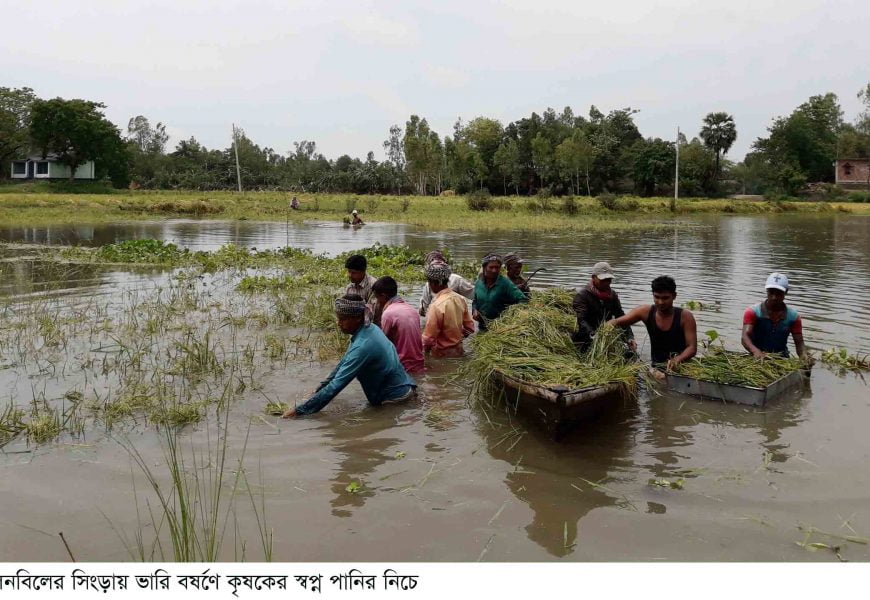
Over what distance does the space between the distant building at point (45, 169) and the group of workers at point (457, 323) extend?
5535cm

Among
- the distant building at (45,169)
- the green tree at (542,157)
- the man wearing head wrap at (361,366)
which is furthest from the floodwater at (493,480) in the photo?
the distant building at (45,169)

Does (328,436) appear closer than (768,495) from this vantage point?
No

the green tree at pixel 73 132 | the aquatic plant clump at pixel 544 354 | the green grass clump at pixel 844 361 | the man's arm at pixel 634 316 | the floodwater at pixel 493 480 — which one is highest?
the green tree at pixel 73 132

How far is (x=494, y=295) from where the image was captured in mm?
7855

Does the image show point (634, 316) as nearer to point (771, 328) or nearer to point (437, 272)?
point (771, 328)

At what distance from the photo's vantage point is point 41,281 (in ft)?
42.2

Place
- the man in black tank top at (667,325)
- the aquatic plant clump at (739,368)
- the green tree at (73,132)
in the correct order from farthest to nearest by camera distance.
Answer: the green tree at (73,132) → the man in black tank top at (667,325) → the aquatic plant clump at (739,368)

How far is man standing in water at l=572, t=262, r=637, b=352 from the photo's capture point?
6.63 meters

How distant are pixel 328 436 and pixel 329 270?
9114 millimetres

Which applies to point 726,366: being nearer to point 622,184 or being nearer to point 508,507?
point 508,507

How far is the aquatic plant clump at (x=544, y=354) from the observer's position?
5281mm

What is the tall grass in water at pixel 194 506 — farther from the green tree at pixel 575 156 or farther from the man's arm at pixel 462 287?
the green tree at pixel 575 156

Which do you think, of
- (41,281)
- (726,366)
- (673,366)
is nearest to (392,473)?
(673,366)

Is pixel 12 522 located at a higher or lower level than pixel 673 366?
lower
